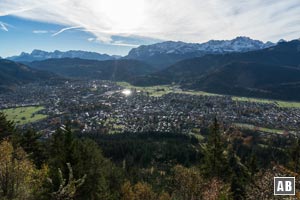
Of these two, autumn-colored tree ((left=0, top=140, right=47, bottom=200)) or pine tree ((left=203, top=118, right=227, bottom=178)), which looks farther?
pine tree ((left=203, top=118, right=227, bottom=178))

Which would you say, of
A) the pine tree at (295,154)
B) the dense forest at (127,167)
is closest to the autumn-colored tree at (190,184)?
the dense forest at (127,167)

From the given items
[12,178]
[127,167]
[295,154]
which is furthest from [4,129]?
[127,167]

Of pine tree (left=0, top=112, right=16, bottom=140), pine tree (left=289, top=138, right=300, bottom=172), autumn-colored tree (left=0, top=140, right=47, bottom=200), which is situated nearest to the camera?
autumn-colored tree (left=0, top=140, right=47, bottom=200)

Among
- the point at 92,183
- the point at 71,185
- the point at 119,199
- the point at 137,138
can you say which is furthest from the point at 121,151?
the point at 71,185

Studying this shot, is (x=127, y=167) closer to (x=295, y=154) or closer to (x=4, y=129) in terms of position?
(x=4, y=129)

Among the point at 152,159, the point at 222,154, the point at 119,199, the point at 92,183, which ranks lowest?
the point at 152,159

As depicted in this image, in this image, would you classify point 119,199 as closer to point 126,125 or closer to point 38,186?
point 38,186

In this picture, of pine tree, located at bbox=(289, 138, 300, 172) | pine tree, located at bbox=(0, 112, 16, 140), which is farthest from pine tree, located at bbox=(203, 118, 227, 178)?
pine tree, located at bbox=(0, 112, 16, 140)

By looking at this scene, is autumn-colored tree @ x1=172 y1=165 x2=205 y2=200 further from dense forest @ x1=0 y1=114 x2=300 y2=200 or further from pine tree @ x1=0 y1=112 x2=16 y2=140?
pine tree @ x1=0 y1=112 x2=16 y2=140

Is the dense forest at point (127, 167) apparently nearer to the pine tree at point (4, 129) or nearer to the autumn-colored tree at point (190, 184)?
the pine tree at point (4, 129)
